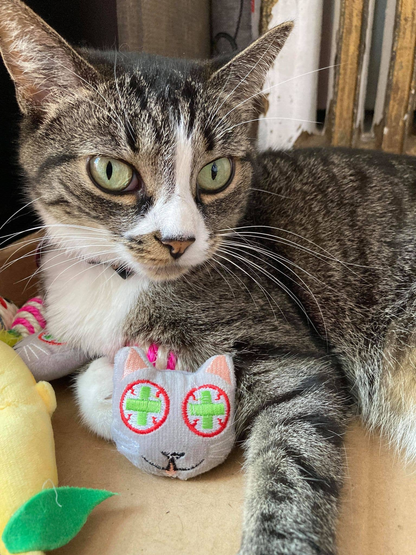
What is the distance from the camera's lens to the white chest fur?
46.8 inches

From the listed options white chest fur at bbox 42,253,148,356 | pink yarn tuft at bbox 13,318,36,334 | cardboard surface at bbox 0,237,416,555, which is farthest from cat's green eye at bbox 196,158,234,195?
pink yarn tuft at bbox 13,318,36,334

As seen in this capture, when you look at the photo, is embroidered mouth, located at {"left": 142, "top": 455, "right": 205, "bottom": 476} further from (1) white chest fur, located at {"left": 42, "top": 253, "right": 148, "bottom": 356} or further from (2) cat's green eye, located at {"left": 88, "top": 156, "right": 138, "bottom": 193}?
(2) cat's green eye, located at {"left": 88, "top": 156, "right": 138, "bottom": 193}

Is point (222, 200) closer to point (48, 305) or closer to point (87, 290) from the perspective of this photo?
point (87, 290)

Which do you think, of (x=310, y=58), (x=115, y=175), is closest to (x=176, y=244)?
(x=115, y=175)

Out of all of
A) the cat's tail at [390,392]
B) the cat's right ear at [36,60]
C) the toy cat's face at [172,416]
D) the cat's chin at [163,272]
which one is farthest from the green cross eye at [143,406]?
the cat's right ear at [36,60]

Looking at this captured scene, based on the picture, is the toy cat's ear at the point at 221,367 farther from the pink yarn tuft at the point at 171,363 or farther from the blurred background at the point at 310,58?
the blurred background at the point at 310,58

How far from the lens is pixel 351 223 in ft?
4.50

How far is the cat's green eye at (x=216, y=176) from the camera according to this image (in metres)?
1.12

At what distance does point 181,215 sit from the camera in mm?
978

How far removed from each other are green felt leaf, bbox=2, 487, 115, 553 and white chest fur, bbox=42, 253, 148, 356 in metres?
0.40

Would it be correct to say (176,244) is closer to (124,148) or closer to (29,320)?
(124,148)

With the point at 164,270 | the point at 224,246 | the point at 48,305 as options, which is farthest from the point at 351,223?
the point at 48,305

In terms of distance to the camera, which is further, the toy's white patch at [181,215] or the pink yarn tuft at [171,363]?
the pink yarn tuft at [171,363]

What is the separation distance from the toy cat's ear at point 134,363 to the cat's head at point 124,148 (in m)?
0.18
